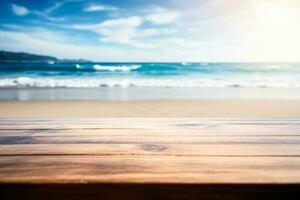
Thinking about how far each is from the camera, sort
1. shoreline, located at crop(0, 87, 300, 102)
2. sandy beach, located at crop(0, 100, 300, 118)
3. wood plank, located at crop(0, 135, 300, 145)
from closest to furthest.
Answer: wood plank, located at crop(0, 135, 300, 145), sandy beach, located at crop(0, 100, 300, 118), shoreline, located at crop(0, 87, 300, 102)

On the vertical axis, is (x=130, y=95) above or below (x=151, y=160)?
below

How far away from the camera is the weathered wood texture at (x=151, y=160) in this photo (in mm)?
704

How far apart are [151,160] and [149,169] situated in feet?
0.29

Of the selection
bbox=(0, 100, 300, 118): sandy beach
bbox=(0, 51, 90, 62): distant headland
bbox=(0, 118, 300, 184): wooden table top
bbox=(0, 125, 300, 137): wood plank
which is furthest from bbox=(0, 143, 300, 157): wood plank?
bbox=(0, 51, 90, 62): distant headland

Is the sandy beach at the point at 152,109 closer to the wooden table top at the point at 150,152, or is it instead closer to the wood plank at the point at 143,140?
the wooden table top at the point at 150,152

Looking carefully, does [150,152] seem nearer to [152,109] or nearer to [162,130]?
[162,130]

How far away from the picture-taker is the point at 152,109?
18.6 ft

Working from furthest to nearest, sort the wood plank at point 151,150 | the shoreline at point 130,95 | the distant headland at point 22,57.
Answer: the distant headland at point 22,57 < the shoreline at point 130,95 < the wood plank at point 151,150

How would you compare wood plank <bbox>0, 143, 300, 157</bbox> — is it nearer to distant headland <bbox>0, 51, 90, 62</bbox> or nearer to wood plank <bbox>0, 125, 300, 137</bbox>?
wood plank <bbox>0, 125, 300, 137</bbox>

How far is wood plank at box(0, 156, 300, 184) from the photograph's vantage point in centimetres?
73

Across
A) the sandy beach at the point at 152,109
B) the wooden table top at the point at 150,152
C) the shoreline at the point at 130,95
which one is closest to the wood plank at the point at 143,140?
the wooden table top at the point at 150,152
